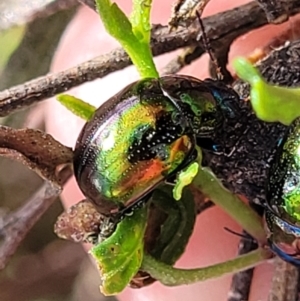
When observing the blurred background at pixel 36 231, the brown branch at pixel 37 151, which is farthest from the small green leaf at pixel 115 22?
the blurred background at pixel 36 231

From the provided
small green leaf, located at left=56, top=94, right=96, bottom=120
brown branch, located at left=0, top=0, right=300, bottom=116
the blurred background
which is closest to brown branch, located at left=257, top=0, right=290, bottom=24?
brown branch, located at left=0, top=0, right=300, bottom=116

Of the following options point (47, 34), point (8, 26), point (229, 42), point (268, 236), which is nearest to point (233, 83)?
point (229, 42)

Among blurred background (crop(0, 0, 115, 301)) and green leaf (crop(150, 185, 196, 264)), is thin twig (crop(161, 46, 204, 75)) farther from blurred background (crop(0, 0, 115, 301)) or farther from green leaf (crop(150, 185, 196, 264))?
blurred background (crop(0, 0, 115, 301))

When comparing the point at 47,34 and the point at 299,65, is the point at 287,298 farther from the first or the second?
the point at 47,34

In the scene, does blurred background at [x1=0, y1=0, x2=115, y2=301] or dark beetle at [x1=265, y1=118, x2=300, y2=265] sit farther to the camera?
blurred background at [x1=0, y1=0, x2=115, y2=301]

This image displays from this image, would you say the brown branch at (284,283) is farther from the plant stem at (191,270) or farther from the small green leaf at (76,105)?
the small green leaf at (76,105)
